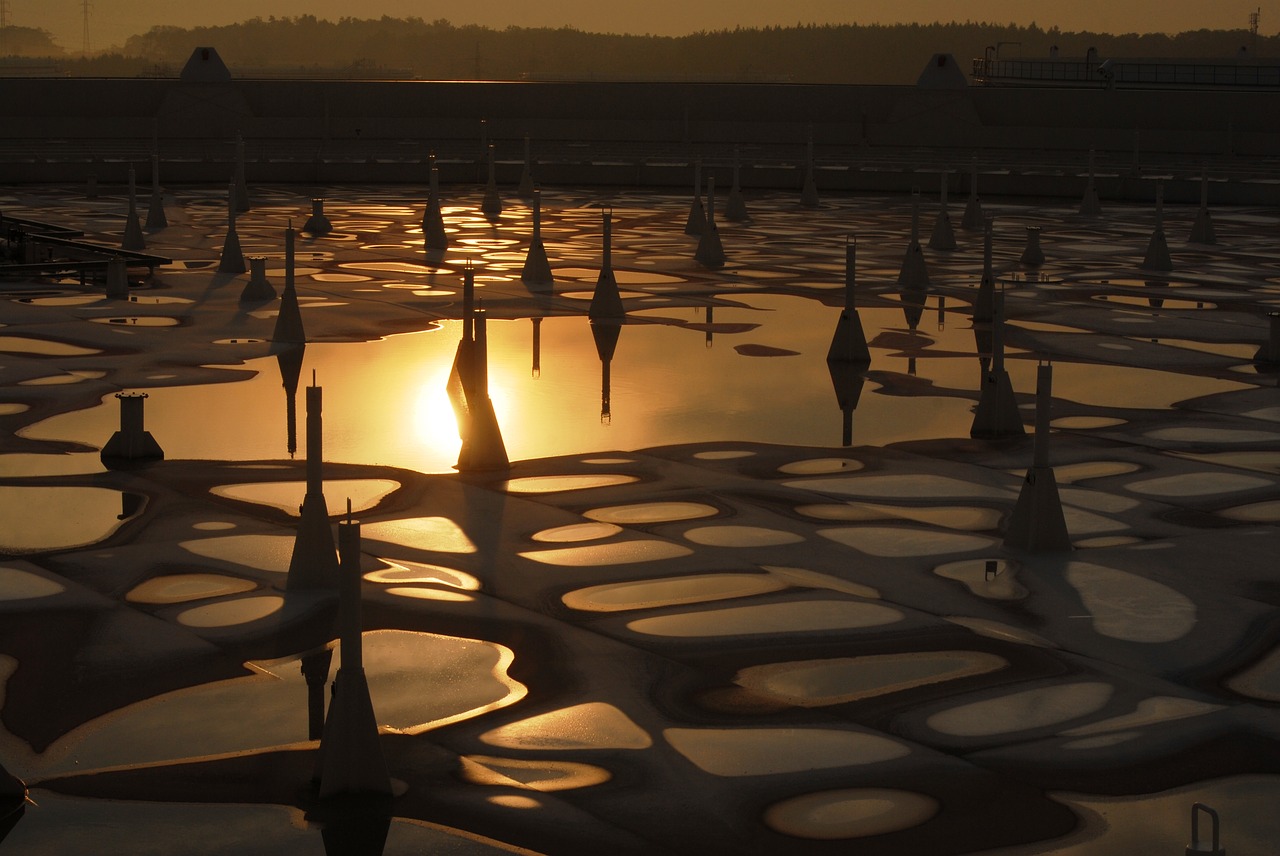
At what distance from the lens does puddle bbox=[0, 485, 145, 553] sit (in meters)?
9.55

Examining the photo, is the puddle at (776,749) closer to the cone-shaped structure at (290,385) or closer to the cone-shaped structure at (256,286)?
the cone-shaped structure at (290,385)

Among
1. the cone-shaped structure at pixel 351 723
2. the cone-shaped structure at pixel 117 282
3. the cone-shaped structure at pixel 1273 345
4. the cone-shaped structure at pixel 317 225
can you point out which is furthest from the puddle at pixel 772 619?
the cone-shaped structure at pixel 317 225

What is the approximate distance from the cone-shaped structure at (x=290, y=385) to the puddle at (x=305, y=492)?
0.95m

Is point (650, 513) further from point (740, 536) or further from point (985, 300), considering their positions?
point (985, 300)

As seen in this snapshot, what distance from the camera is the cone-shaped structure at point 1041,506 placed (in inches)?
372

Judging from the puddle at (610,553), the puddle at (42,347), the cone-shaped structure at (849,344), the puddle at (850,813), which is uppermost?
the cone-shaped structure at (849,344)

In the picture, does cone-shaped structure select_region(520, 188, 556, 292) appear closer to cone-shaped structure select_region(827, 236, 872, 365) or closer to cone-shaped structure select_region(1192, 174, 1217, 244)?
cone-shaped structure select_region(827, 236, 872, 365)

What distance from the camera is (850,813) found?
6.13m

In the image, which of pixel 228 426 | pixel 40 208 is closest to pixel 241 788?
pixel 228 426

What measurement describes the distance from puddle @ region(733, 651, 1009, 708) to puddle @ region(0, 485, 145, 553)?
418cm

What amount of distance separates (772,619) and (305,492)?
3.40 m

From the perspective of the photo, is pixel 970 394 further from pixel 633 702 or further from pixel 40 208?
pixel 40 208

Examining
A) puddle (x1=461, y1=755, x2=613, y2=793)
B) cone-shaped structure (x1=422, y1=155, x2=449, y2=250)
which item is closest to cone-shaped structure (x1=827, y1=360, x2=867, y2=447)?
puddle (x1=461, y1=755, x2=613, y2=793)

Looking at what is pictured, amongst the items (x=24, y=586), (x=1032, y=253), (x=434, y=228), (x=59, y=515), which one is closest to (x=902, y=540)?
(x=24, y=586)
